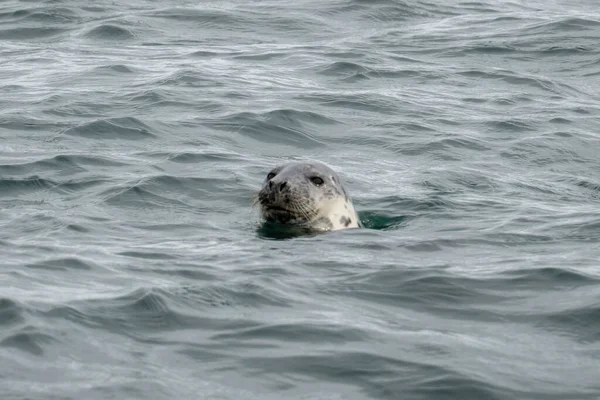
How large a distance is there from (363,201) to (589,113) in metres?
6.12

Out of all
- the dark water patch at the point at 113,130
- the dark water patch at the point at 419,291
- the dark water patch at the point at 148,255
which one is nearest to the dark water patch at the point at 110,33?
the dark water patch at the point at 113,130

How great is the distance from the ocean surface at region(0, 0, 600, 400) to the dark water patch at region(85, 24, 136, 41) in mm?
39

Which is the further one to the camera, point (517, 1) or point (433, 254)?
point (517, 1)

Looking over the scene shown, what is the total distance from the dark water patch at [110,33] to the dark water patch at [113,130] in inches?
248

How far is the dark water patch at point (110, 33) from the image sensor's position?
23.4 metres

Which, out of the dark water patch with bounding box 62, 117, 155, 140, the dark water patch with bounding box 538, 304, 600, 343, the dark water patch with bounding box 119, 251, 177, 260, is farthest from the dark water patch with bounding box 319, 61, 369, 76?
the dark water patch with bounding box 538, 304, 600, 343

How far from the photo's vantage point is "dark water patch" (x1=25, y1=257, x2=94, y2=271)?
10383 millimetres

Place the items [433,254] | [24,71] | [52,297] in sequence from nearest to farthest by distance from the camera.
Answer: [52,297]
[433,254]
[24,71]

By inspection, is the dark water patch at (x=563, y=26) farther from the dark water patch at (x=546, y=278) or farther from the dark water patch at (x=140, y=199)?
the dark water patch at (x=546, y=278)

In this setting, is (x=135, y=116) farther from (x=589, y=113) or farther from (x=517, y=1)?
(x=517, y=1)

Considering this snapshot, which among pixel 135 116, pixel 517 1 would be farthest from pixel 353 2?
pixel 135 116

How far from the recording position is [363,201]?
1400 centimetres

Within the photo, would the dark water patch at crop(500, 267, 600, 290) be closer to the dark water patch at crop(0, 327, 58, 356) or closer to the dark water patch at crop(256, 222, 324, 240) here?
the dark water patch at crop(256, 222, 324, 240)

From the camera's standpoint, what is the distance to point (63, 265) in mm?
10484
